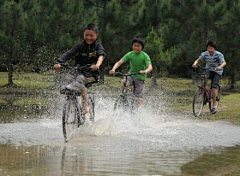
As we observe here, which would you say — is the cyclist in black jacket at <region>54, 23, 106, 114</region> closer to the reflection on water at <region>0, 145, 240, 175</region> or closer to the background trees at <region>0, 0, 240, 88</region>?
the reflection on water at <region>0, 145, 240, 175</region>

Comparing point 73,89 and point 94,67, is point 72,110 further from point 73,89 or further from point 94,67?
point 94,67

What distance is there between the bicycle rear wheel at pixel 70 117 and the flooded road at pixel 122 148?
0.16 meters

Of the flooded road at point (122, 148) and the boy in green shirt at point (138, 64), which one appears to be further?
the boy in green shirt at point (138, 64)

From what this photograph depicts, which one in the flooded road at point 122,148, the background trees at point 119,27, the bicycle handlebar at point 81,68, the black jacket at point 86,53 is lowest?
the flooded road at point 122,148

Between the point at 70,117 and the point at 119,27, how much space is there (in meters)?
20.0

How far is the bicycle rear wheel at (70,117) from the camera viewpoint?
309 inches

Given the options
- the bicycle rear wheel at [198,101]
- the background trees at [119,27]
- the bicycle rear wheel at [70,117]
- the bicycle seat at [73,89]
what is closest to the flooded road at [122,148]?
the bicycle rear wheel at [70,117]

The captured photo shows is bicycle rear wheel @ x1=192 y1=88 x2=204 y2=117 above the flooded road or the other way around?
above

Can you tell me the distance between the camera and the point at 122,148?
714cm

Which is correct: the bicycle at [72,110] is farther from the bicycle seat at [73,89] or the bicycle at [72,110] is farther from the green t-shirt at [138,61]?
the green t-shirt at [138,61]

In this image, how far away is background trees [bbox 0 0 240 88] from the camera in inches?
968

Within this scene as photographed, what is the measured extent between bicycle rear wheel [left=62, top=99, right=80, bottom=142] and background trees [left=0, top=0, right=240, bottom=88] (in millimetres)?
16593

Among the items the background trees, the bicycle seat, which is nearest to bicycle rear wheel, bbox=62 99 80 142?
the bicycle seat

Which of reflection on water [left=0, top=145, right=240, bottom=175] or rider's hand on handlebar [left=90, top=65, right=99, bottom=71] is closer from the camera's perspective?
reflection on water [left=0, top=145, right=240, bottom=175]
